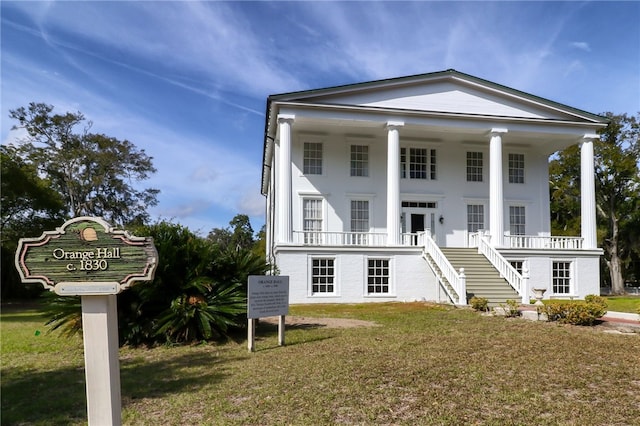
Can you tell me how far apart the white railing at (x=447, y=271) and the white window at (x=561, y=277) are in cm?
651

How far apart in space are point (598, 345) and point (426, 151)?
17.4 m

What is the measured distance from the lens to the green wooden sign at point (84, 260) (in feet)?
14.3

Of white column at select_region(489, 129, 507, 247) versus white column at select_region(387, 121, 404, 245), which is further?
white column at select_region(489, 129, 507, 247)

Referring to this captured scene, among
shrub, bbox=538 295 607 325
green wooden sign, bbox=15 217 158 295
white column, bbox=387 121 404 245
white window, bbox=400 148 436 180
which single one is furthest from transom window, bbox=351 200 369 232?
green wooden sign, bbox=15 217 158 295

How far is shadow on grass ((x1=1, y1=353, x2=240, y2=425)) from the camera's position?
594 centimetres

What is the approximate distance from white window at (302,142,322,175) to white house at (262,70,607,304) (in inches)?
2.0

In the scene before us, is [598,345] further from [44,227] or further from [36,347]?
[44,227]

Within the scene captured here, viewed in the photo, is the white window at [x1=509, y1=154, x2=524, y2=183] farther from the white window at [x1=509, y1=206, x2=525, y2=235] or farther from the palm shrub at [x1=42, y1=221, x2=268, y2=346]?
the palm shrub at [x1=42, y1=221, x2=268, y2=346]

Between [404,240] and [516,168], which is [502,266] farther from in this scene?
[516,168]

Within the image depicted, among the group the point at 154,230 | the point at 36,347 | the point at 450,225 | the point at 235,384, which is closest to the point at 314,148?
the point at 450,225

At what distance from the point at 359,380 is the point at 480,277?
1422 centimetres

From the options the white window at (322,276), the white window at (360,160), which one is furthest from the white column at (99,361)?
the white window at (360,160)

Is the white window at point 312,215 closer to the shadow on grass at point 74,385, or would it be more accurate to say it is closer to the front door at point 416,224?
the front door at point 416,224

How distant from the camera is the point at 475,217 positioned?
84.8 ft
